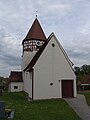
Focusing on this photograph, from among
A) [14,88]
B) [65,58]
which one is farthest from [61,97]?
[14,88]

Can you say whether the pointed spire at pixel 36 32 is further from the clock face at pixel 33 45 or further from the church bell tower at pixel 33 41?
the clock face at pixel 33 45

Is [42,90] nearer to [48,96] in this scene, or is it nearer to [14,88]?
[48,96]

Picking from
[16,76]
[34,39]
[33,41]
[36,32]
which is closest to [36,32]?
[36,32]

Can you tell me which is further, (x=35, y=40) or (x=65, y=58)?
(x=35, y=40)

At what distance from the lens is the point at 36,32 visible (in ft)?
132

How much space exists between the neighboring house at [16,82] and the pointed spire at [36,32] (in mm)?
9581

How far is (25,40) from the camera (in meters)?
40.4

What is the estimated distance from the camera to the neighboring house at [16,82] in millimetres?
45559

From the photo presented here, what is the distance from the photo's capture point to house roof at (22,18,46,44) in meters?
39.7

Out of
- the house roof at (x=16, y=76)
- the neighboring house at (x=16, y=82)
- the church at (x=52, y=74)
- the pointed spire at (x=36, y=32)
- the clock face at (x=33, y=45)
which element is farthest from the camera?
the house roof at (x=16, y=76)

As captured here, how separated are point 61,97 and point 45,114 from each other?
12.3 metres

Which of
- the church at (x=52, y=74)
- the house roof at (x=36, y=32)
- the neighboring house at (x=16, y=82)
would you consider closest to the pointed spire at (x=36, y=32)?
the house roof at (x=36, y=32)

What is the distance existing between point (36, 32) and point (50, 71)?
13087mm

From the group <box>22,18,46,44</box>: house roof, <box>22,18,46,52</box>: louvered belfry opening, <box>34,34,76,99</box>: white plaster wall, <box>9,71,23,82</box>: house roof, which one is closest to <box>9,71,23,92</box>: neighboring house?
<box>9,71,23,82</box>: house roof
